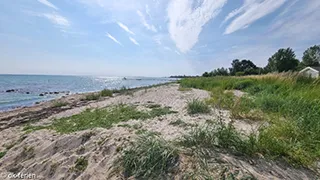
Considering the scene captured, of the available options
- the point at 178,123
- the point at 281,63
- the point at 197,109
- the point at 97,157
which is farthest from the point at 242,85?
the point at 281,63

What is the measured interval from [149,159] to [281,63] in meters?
56.3

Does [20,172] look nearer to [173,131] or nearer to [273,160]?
[173,131]

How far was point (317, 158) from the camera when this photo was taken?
2861mm

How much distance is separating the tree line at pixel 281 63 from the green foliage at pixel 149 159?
141 ft

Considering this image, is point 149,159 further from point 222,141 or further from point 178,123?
point 178,123

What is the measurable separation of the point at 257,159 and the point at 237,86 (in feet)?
41.7

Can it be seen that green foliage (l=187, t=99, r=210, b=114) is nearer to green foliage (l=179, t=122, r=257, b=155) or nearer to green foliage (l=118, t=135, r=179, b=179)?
green foliage (l=179, t=122, r=257, b=155)

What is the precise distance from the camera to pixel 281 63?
4825 cm

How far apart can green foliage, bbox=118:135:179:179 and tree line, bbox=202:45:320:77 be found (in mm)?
42926

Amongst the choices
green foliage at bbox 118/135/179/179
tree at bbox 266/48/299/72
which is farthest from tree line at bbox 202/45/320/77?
green foliage at bbox 118/135/179/179

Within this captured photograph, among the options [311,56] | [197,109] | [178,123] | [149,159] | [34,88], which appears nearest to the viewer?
[149,159]

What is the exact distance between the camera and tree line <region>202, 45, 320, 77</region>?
158 ft

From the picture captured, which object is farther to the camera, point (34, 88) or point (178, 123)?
point (34, 88)

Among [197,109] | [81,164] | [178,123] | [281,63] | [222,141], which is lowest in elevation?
[81,164]
